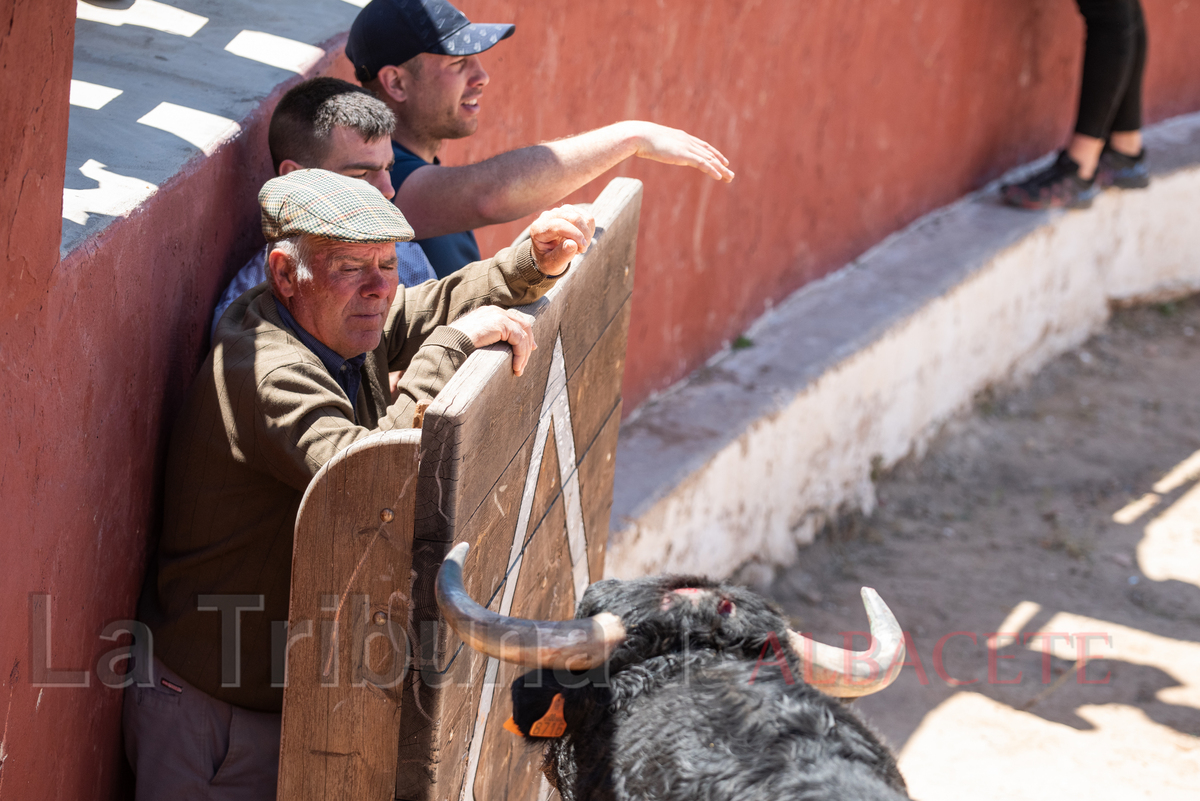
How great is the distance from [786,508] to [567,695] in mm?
3530

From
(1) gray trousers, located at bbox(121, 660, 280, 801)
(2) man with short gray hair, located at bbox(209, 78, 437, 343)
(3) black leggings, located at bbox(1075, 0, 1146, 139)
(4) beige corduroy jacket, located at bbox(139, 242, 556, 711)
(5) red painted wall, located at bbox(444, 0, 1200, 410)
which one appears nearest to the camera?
(4) beige corduroy jacket, located at bbox(139, 242, 556, 711)

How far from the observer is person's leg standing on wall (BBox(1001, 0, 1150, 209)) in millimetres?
7418

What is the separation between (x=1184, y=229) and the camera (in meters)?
8.64

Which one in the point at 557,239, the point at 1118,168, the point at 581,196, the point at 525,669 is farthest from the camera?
the point at 1118,168

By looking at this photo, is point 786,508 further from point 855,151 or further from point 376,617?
point 376,617

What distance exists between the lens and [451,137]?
311cm

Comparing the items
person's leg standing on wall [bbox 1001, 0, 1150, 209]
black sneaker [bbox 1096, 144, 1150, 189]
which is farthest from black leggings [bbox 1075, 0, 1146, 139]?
black sneaker [bbox 1096, 144, 1150, 189]

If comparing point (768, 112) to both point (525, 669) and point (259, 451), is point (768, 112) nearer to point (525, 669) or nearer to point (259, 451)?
point (525, 669)

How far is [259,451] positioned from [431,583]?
0.39 metres

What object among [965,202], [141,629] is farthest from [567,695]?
[965,202]

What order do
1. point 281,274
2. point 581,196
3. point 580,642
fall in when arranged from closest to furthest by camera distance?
point 580,642 < point 281,274 < point 581,196

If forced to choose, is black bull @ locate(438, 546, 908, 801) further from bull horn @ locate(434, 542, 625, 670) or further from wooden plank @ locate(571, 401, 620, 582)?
wooden plank @ locate(571, 401, 620, 582)

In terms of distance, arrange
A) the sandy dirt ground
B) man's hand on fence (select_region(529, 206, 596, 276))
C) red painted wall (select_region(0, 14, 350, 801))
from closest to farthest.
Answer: red painted wall (select_region(0, 14, 350, 801)), man's hand on fence (select_region(529, 206, 596, 276)), the sandy dirt ground

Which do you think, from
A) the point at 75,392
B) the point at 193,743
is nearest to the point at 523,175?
the point at 75,392
